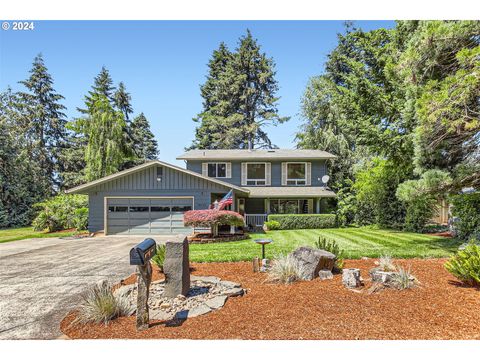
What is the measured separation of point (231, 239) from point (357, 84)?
284 inches

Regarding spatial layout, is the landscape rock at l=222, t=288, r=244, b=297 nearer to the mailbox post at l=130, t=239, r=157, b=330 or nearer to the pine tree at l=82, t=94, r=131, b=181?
the mailbox post at l=130, t=239, r=157, b=330

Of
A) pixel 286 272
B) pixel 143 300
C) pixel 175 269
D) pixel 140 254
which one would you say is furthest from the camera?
pixel 286 272

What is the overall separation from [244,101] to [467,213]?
1689 centimetres

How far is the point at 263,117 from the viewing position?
2153cm

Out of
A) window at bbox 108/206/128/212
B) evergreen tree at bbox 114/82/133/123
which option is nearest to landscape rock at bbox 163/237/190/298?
window at bbox 108/206/128/212

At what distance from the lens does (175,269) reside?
3.92 meters

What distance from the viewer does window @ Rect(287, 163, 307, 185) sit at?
52.5 ft

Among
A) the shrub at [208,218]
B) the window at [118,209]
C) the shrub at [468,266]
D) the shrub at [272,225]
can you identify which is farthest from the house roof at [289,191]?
A: the shrub at [468,266]

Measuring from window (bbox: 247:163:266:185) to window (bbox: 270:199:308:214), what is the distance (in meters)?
1.48

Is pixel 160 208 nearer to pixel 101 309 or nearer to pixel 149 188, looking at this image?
pixel 149 188

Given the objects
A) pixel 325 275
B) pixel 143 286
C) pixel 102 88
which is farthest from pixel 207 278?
pixel 102 88

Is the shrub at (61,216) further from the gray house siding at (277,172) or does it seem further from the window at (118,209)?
the gray house siding at (277,172)
